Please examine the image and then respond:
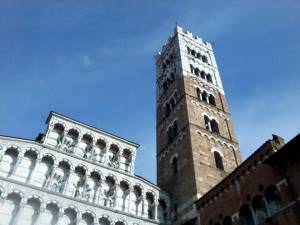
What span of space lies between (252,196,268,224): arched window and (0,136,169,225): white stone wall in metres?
7.59

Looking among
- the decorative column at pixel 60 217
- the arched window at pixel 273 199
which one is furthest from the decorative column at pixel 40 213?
the arched window at pixel 273 199

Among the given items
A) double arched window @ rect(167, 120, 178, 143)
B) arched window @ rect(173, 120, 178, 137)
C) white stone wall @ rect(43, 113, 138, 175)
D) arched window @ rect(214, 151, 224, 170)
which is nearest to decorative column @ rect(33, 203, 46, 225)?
white stone wall @ rect(43, 113, 138, 175)

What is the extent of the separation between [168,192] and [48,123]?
1057 centimetres

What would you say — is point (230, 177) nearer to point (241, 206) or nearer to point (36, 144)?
point (241, 206)

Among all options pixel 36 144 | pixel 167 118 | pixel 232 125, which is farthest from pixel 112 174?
pixel 232 125

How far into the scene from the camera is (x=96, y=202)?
2203cm

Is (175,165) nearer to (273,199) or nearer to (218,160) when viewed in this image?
(218,160)

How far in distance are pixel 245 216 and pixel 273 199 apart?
2237mm

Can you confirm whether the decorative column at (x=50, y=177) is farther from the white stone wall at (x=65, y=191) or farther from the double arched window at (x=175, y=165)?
the double arched window at (x=175, y=165)

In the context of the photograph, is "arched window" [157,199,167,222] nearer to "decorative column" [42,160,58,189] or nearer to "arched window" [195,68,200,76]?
"decorative column" [42,160,58,189]

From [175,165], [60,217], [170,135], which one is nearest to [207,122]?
[170,135]

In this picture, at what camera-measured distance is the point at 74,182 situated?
73.7 ft

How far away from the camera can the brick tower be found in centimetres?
2555

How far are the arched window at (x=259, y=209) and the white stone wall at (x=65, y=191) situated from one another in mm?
7585
